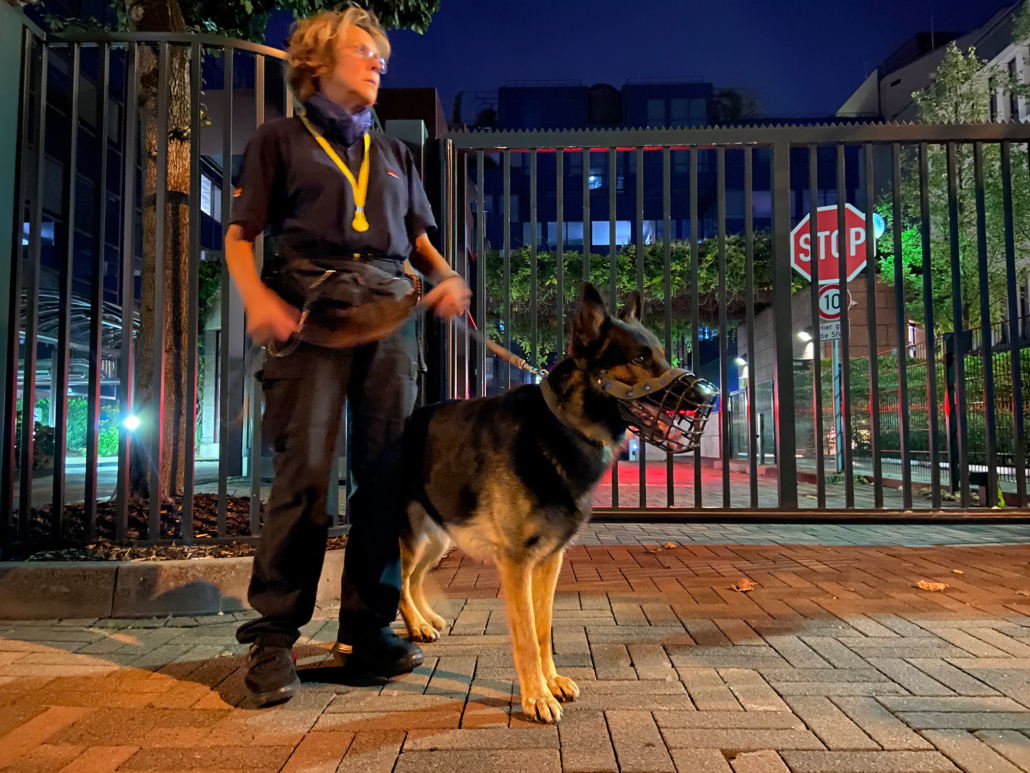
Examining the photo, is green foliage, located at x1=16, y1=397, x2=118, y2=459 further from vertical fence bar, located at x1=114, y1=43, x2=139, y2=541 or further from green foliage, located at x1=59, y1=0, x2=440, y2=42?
vertical fence bar, located at x1=114, y1=43, x2=139, y2=541

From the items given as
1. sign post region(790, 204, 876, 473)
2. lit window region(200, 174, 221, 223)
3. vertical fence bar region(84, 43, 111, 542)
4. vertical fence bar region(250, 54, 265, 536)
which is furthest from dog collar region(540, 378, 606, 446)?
lit window region(200, 174, 221, 223)

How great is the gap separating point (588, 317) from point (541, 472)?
0.52m

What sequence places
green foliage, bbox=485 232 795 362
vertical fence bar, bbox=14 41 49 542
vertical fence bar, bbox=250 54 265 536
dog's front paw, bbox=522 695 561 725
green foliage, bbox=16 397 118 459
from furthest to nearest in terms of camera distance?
green foliage, bbox=16 397 118 459 < green foliage, bbox=485 232 795 362 < vertical fence bar, bbox=250 54 265 536 < vertical fence bar, bbox=14 41 49 542 < dog's front paw, bbox=522 695 561 725

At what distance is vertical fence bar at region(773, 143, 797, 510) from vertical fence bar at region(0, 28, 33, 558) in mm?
4423

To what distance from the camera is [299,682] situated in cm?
223

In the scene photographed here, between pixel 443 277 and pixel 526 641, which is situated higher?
pixel 443 277

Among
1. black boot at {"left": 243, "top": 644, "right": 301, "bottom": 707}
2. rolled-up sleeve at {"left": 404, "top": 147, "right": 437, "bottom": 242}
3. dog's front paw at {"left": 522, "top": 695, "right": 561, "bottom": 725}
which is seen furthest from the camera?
rolled-up sleeve at {"left": 404, "top": 147, "right": 437, "bottom": 242}

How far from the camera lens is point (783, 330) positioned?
15.4 ft

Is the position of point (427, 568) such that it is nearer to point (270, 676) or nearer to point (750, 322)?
point (270, 676)

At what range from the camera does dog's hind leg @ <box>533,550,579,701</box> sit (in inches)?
86.0

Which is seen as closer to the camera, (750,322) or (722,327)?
(750,322)

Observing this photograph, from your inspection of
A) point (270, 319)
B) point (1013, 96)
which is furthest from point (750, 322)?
point (1013, 96)

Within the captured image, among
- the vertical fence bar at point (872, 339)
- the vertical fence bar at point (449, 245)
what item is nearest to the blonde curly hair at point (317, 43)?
the vertical fence bar at point (449, 245)

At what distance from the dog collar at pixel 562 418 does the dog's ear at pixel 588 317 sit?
0.62 feet
